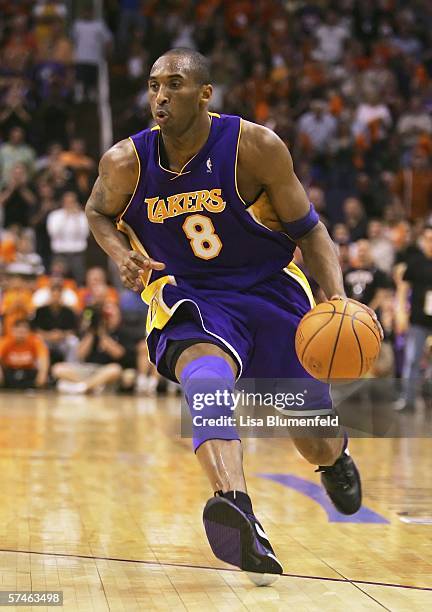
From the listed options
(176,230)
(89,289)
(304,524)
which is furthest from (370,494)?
(89,289)

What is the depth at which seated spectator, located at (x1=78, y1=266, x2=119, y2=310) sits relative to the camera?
45.1ft

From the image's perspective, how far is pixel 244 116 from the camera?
17.0 metres

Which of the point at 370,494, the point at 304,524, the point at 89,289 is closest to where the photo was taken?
the point at 304,524


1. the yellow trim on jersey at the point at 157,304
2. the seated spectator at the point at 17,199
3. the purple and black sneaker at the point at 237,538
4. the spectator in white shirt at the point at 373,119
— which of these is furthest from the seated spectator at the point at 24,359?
the purple and black sneaker at the point at 237,538

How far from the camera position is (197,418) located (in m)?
4.25

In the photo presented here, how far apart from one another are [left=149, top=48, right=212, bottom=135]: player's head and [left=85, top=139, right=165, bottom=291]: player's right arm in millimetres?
266

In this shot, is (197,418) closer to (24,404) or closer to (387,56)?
(24,404)

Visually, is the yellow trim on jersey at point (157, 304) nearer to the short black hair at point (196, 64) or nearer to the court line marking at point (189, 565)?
the short black hair at point (196, 64)

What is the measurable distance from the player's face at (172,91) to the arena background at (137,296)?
1.74 meters

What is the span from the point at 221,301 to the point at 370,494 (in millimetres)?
2180

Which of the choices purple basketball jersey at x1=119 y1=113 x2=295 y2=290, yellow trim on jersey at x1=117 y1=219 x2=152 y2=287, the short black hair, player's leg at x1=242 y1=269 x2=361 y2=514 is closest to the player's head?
the short black hair

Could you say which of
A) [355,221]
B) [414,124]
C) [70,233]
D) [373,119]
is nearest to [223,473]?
[355,221]

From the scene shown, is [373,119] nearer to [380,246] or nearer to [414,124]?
[414,124]

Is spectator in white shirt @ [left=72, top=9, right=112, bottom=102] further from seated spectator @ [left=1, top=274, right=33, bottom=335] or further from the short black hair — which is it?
the short black hair
